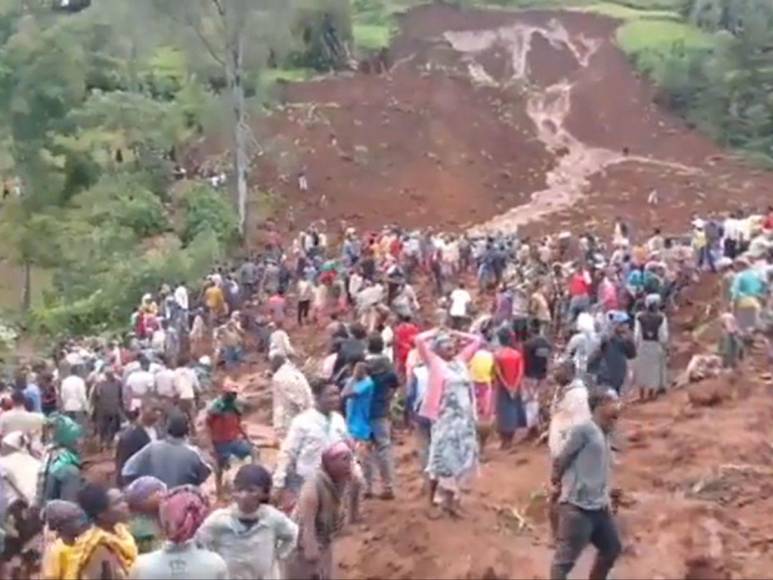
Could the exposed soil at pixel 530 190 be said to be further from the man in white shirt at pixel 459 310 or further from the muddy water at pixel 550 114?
the man in white shirt at pixel 459 310

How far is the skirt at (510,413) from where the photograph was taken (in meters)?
11.7

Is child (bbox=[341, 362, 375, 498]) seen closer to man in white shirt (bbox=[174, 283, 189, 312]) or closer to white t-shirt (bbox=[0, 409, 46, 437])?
white t-shirt (bbox=[0, 409, 46, 437])

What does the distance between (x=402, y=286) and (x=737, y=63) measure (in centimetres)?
2683

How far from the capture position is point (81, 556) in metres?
5.53

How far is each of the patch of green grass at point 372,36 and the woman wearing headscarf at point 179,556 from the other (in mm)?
42354

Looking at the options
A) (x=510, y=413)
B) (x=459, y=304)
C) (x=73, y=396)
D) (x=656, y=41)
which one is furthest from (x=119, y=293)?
(x=656, y=41)

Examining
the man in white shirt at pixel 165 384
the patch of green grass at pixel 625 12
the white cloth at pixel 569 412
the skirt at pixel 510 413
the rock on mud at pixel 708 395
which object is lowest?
the rock on mud at pixel 708 395

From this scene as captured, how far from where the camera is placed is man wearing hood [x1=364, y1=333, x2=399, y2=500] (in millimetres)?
9328

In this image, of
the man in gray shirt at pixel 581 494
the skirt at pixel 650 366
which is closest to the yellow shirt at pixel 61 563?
→ the man in gray shirt at pixel 581 494

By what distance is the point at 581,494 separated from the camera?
7.14 m

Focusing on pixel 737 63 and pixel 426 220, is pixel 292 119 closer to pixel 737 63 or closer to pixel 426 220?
pixel 426 220

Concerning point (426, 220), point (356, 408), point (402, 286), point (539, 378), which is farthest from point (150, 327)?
point (426, 220)

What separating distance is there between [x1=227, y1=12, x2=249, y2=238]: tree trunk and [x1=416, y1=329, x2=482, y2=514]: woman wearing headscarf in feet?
72.3

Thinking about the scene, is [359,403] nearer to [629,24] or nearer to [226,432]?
[226,432]
